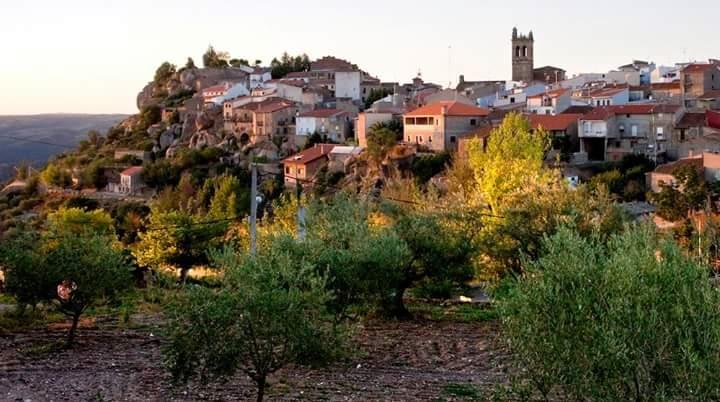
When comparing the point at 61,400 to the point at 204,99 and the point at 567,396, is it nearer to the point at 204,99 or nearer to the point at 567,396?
the point at 567,396

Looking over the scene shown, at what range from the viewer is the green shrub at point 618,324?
8.23m

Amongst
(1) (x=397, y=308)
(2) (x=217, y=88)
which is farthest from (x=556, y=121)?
(2) (x=217, y=88)

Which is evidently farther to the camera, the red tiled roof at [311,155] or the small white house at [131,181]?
the small white house at [131,181]

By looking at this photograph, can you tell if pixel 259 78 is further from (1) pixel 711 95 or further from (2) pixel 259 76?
(1) pixel 711 95

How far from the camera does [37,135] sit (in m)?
86.8

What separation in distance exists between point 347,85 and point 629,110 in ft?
119

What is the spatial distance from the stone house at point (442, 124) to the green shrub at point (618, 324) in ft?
160

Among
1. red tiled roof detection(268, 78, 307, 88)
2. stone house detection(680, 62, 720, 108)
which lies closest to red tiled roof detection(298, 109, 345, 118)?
red tiled roof detection(268, 78, 307, 88)

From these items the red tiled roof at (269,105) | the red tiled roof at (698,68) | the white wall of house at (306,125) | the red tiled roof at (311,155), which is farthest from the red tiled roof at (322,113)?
the red tiled roof at (698,68)

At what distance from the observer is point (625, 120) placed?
5359 centimetres

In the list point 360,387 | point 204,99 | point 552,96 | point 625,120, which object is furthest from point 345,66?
point 360,387

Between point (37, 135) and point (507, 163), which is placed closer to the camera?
point (507, 163)

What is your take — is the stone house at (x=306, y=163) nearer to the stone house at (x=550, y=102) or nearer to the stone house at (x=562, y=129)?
the stone house at (x=562, y=129)

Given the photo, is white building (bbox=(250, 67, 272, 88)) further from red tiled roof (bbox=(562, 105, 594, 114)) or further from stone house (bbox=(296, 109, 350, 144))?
red tiled roof (bbox=(562, 105, 594, 114))
